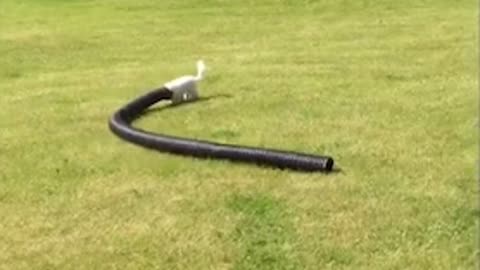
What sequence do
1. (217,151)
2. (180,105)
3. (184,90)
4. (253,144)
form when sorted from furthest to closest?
1. (184,90)
2. (180,105)
3. (253,144)
4. (217,151)

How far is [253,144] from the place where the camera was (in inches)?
346

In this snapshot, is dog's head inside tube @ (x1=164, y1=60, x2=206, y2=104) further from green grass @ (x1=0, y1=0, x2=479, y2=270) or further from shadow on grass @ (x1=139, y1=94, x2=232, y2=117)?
green grass @ (x1=0, y1=0, x2=479, y2=270)

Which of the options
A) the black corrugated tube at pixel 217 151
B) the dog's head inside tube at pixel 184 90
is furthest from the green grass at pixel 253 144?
the dog's head inside tube at pixel 184 90

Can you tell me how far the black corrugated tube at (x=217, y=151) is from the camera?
782 centimetres

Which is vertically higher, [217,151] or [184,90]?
[217,151]

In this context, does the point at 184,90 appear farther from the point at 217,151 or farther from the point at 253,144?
the point at 217,151

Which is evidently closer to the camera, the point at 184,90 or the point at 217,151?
the point at 217,151

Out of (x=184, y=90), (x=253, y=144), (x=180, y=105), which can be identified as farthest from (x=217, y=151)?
(x=184, y=90)

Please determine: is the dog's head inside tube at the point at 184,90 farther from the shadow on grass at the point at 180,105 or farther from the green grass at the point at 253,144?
the green grass at the point at 253,144

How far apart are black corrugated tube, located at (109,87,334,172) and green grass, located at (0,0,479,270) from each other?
0.09 meters

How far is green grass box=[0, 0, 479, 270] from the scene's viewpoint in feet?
21.4

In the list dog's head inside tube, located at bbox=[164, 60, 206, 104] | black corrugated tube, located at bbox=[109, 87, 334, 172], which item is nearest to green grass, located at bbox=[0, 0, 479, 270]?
black corrugated tube, located at bbox=[109, 87, 334, 172]

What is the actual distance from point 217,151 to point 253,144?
0.63 metres

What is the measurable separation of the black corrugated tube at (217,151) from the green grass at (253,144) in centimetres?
9
